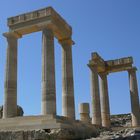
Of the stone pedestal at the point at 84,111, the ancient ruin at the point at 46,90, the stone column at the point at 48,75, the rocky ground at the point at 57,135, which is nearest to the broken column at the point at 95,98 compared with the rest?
the stone pedestal at the point at 84,111

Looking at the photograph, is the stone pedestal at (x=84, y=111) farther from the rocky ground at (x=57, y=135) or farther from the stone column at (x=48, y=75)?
the rocky ground at (x=57, y=135)

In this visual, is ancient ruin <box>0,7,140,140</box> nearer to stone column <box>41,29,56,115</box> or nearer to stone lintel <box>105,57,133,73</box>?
stone column <box>41,29,56,115</box>

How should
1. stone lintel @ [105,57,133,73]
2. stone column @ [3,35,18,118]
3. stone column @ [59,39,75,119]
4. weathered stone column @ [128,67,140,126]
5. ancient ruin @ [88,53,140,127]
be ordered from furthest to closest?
stone lintel @ [105,57,133,73], weathered stone column @ [128,67,140,126], ancient ruin @ [88,53,140,127], stone column @ [59,39,75,119], stone column @ [3,35,18,118]

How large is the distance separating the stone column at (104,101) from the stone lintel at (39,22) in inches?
898

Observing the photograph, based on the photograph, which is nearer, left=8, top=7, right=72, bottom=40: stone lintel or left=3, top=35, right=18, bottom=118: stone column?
left=3, top=35, right=18, bottom=118: stone column

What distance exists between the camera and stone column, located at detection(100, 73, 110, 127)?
214 ft

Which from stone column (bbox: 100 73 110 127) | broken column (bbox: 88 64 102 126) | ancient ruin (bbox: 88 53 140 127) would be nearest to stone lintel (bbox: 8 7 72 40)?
broken column (bbox: 88 64 102 126)

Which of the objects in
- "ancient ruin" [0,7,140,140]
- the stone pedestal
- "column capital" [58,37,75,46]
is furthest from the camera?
the stone pedestal

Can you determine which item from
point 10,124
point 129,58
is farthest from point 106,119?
point 10,124

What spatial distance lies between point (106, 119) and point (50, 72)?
28266 mm

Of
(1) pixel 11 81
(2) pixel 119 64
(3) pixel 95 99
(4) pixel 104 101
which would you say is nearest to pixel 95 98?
(3) pixel 95 99

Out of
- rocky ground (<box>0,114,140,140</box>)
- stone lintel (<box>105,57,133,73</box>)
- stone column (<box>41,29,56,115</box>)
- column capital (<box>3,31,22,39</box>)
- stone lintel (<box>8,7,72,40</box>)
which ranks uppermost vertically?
stone lintel (<box>8,7,72,40</box>)

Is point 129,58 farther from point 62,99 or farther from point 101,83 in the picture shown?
point 62,99

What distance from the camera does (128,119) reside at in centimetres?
7788
